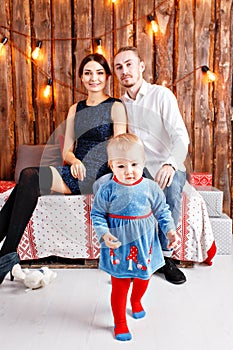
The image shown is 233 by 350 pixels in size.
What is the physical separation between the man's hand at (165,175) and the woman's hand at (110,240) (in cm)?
70

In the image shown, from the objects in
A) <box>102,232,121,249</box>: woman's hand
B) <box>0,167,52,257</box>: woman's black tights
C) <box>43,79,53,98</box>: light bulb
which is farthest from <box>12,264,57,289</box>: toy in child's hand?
<box>43,79,53,98</box>: light bulb

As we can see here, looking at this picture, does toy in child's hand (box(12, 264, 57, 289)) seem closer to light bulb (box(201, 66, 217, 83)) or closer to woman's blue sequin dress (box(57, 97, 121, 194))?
woman's blue sequin dress (box(57, 97, 121, 194))

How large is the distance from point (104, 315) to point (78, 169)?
79 centimetres

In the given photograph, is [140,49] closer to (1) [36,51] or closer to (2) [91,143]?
(1) [36,51]

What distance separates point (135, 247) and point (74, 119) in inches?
43.1

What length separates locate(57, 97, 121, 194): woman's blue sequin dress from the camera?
7.52ft

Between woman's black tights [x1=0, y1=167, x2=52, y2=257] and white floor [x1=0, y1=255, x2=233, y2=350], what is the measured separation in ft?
0.92

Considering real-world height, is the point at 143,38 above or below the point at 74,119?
above

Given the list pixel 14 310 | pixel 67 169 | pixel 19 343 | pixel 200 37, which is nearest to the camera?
pixel 19 343

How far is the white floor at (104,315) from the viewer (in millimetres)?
1605

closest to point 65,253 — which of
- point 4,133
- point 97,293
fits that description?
point 97,293

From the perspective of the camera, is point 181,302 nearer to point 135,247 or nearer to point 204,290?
point 204,290

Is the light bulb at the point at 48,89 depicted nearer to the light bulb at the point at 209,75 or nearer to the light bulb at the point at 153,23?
the light bulb at the point at 153,23

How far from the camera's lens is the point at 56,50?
334 centimetres
